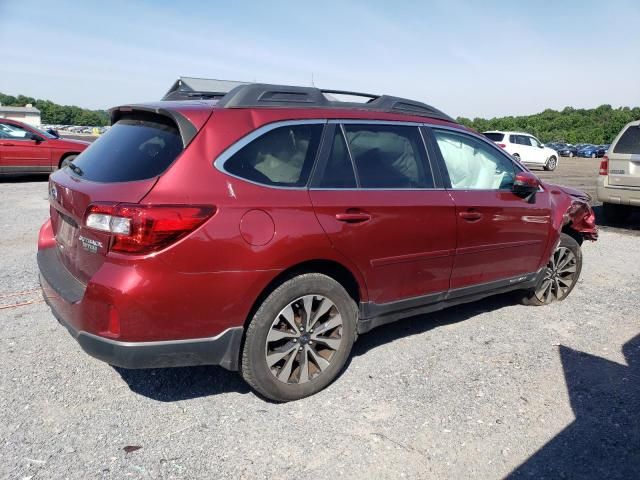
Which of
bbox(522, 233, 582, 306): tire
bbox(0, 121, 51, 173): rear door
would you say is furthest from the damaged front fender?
bbox(0, 121, 51, 173): rear door

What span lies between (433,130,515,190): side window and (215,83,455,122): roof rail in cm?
27

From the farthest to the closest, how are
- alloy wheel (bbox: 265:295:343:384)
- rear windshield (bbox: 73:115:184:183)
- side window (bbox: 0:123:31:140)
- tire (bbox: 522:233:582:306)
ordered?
side window (bbox: 0:123:31:140) → tire (bbox: 522:233:582:306) → alloy wheel (bbox: 265:295:343:384) → rear windshield (bbox: 73:115:184:183)

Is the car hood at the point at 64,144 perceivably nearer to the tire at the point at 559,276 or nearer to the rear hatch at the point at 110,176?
the rear hatch at the point at 110,176

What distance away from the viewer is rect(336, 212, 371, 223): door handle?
10.4ft

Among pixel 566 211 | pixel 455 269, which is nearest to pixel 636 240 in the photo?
pixel 566 211

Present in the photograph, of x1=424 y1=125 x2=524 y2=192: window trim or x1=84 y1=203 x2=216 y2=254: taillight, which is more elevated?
x1=424 y1=125 x2=524 y2=192: window trim

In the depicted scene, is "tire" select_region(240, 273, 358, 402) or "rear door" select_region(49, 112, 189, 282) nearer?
"rear door" select_region(49, 112, 189, 282)

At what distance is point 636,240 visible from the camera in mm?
8375

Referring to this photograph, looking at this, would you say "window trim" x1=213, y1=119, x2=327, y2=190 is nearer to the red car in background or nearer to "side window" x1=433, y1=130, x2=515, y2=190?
"side window" x1=433, y1=130, x2=515, y2=190

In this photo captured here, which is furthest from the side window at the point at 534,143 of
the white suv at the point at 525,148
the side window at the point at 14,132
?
the side window at the point at 14,132

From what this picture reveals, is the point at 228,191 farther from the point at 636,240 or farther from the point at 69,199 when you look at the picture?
the point at 636,240

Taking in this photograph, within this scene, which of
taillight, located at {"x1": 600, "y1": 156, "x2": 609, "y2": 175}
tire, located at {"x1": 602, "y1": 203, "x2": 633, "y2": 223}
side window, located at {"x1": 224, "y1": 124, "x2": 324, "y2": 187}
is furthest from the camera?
tire, located at {"x1": 602, "y1": 203, "x2": 633, "y2": 223}

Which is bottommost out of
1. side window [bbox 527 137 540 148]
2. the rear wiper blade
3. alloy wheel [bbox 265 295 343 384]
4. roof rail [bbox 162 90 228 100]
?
alloy wheel [bbox 265 295 343 384]

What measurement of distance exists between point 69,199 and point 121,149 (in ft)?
1.32
